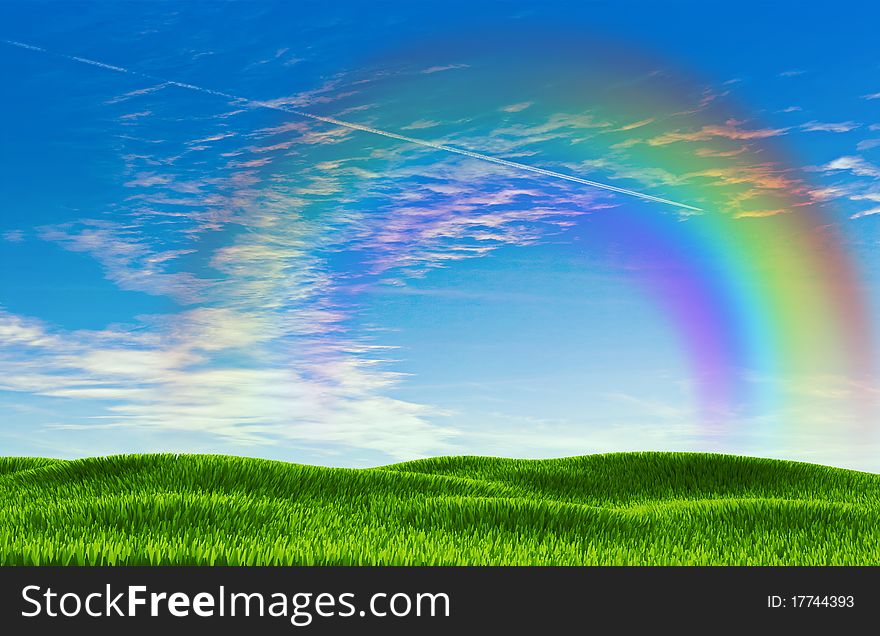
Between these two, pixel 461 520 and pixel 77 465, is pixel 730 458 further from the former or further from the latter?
pixel 77 465

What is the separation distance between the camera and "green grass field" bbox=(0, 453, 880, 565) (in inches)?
232

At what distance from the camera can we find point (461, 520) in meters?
8.05

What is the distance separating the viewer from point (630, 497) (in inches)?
483

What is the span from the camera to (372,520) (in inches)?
313

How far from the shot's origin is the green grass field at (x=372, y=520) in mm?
5891
